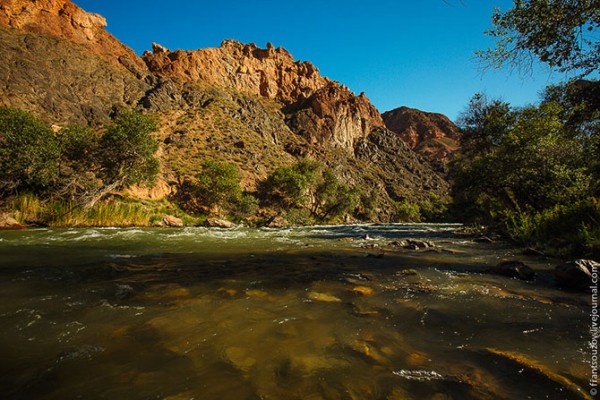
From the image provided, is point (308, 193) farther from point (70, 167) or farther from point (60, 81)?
point (60, 81)

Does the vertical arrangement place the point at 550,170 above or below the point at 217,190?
above

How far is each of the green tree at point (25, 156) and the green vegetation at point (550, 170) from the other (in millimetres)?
32526

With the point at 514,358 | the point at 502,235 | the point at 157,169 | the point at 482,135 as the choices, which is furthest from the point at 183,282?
the point at 157,169

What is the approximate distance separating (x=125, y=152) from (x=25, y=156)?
9.02 metres

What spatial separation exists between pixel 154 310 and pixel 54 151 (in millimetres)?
28219

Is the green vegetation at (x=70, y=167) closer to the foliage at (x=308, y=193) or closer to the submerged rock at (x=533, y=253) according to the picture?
the submerged rock at (x=533, y=253)

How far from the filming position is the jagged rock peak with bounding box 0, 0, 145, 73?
71.7 m

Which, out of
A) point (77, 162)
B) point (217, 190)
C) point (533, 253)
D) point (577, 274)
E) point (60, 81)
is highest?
point (60, 81)

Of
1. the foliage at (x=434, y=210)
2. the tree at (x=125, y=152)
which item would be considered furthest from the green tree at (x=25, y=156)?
the foliage at (x=434, y=210)

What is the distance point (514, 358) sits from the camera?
250cm

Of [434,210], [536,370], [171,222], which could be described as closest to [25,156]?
[171,222]

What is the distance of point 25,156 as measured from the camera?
21.3 m

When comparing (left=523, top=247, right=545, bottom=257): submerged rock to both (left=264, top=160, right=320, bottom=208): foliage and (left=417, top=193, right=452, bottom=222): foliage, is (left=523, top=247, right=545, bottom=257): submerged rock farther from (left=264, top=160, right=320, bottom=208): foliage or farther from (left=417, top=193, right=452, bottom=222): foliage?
(left=417, top=193, right=452, bottom=222): foliage

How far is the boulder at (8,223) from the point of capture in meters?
16.9
